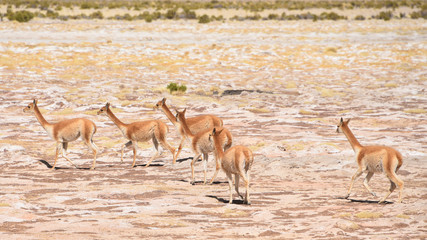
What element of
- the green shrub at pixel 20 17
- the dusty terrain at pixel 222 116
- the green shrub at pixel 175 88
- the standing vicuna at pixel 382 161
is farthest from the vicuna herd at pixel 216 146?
the green shrub at pixel 20 17

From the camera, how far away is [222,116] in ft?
73.4

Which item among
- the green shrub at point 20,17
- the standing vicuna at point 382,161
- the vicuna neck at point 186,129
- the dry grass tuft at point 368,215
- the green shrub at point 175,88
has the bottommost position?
the green shrub at point 175,88

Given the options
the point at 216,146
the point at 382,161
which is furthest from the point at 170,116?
the point at 382,161

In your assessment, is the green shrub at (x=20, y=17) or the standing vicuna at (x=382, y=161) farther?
the green shrub at (x=20, y=17)

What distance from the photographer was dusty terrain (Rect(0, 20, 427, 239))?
33.2 ft

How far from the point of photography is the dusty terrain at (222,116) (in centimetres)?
1012

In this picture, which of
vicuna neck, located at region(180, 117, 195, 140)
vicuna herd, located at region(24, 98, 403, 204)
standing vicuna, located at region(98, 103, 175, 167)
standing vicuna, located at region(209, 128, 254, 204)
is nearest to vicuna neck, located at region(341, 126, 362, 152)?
vicuna herd, located at region(24, 98, 403, 204)

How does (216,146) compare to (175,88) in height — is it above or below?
above

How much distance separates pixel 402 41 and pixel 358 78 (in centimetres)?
1158

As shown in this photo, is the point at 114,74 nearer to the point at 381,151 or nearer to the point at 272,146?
the point at 272,146

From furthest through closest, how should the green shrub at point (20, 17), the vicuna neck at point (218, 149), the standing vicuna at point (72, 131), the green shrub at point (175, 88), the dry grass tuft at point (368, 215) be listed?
1. the green shrub at point (20, 17)
2. the green shrub at point (175, 88)
3. the standing vicuna at point (72, 131)
4. the vicuna neck at point (218, 149)
5. the dry grass tuft at point (368, 215)

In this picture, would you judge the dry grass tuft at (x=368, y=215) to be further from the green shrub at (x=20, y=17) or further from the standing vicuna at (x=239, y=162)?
the green shrub at (x=20, y=17)

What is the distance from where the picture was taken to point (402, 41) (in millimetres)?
40344

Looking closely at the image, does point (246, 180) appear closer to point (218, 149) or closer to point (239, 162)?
point (239, 162)
